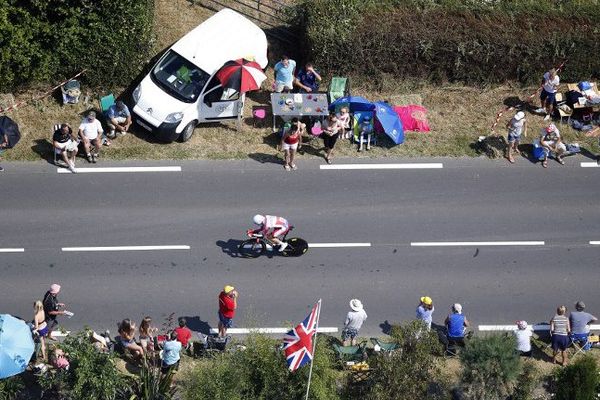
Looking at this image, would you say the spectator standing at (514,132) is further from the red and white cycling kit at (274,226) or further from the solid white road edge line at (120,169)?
the solid white road edge line at (120,169)

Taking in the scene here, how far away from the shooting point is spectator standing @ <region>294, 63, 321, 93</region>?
93.3 feet

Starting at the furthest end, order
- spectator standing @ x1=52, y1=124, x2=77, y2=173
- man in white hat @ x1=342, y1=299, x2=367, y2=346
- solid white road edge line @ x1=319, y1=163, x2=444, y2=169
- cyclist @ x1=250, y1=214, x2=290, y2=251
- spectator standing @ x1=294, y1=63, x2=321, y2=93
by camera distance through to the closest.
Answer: spectator standing @ x1=294, y1=63, x2=321, y2=93
solid white road edge line @ x1=319, y1=163, x2=444, y2=169
spectator standing @ x1=52, y1=124, x2=77, y2=173
cyclist @ x1=250, y1=214, x2=290, y2=251
man in white hat @ x1=342, y1=299, x2=367, y2=346

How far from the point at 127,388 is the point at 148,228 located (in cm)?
504

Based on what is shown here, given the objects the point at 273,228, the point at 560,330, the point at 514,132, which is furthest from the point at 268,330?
the point at 514,132

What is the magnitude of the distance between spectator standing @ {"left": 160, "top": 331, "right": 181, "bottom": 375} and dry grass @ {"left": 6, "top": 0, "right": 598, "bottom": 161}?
683 cm

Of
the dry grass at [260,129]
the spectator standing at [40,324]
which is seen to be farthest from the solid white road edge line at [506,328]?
the spectator standing at [40,324]

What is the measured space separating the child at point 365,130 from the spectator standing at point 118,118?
238 inches

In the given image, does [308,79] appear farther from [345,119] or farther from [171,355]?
[171,355]

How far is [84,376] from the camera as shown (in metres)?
20.1

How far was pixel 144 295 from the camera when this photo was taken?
23.3 metres

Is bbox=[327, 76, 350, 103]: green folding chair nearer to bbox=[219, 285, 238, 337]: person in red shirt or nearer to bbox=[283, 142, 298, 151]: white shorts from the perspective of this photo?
bbox=[283, 142, 298, 151]: white shorts

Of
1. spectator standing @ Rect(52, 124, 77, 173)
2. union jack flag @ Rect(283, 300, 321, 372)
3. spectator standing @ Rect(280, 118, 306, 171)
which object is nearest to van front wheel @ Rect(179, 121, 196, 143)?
spectator standing @ Rect(280, 118, 306, 171)

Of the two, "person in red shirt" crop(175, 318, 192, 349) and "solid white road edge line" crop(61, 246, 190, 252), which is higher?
"solid white road edge line" crop(61, 246, 190, 252)

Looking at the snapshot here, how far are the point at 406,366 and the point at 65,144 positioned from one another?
1064 cm
